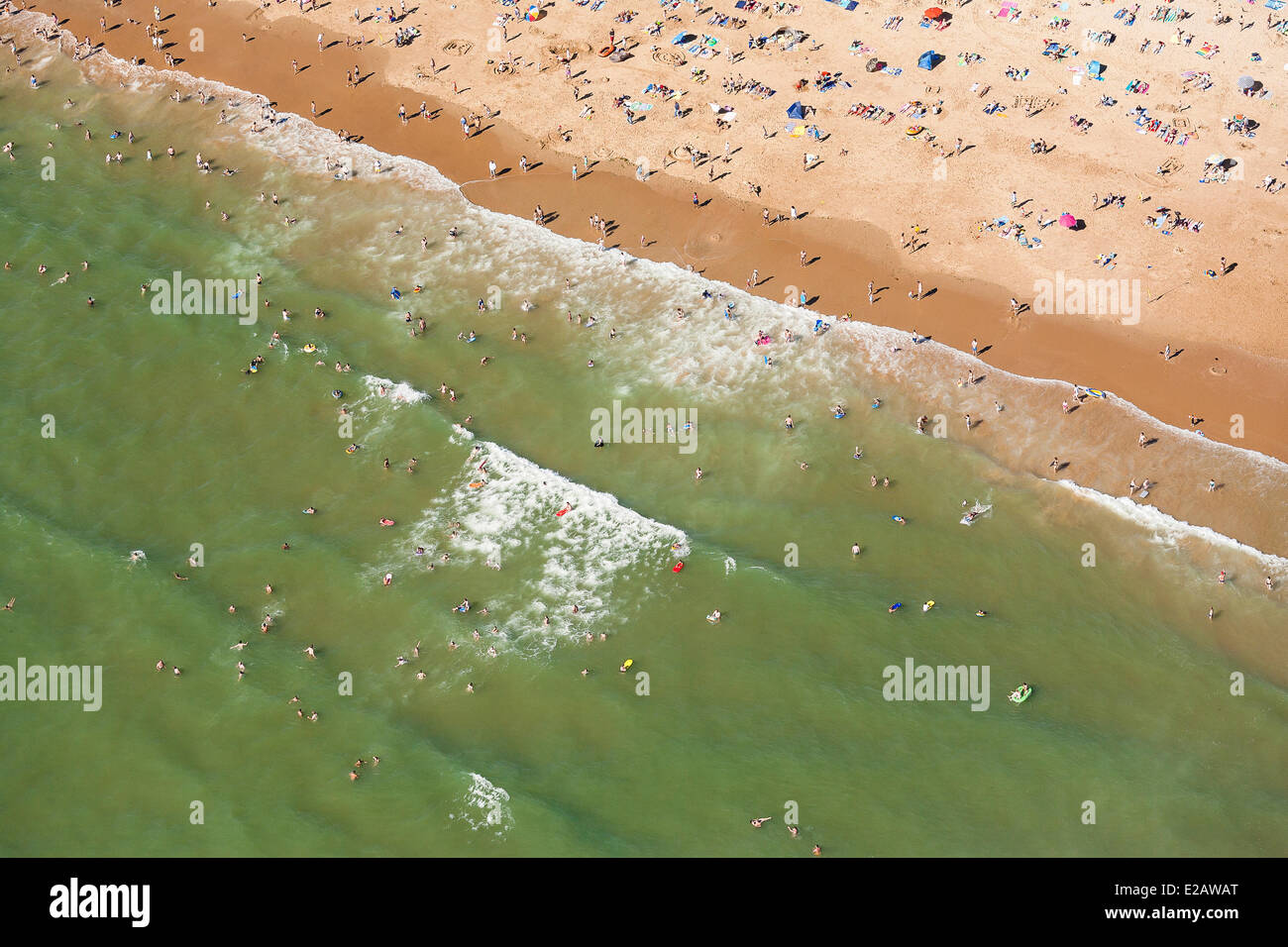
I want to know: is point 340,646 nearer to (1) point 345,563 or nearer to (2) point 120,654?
(1) point 345,563

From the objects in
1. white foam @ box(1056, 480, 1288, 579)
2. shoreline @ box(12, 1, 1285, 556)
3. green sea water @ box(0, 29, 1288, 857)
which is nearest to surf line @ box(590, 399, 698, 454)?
green sea water @ box(0, 29, 1288, 857)

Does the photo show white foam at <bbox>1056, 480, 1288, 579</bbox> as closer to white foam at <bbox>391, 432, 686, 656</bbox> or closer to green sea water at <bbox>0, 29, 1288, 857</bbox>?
green sea water at <bbox>0, 29, 1288, 857</bbox>

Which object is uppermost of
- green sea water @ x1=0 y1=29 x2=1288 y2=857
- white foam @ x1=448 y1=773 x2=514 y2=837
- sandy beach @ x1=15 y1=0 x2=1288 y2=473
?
sandy beach @ x1=15 y1=0 x2=1288 y2=473

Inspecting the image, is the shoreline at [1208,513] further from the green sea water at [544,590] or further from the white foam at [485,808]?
the white foam at [485,808]

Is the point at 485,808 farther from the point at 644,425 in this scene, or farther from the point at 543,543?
the point at 644,425

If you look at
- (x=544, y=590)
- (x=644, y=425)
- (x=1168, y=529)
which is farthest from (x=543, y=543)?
(x=1168, y=529)

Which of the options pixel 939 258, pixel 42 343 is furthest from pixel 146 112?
pixel 939 258

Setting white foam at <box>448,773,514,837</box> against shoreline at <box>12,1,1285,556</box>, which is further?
shoreline at <box>12,1,1285,556</box>
